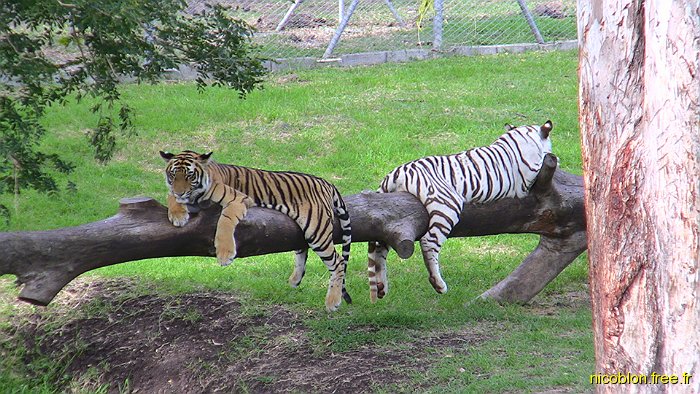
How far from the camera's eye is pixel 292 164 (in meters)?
11.4

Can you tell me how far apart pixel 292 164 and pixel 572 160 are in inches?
139

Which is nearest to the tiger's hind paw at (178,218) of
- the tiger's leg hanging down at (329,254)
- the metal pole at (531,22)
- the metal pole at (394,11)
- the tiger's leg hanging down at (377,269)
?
the tiger's leg hanging down at (329,254)

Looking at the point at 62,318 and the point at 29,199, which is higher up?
the point at 29,199

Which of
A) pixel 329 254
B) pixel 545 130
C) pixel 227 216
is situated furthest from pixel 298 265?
pixel 545 130

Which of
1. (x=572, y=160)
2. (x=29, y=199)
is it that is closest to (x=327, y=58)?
(x=572, y=160)

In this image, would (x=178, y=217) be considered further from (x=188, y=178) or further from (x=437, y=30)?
(x=437, y=30)

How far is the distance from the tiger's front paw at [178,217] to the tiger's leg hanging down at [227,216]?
0.72 ft

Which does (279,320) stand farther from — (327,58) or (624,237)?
(327,58)

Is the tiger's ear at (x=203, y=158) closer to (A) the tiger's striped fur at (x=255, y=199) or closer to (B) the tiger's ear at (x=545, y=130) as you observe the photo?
(A) the tiger's striped fur at (x=255, y=199)

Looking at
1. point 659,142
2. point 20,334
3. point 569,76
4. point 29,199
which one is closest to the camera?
point 659,142

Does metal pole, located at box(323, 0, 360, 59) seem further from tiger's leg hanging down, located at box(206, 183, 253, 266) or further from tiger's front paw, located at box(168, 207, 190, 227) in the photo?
tiger's front paw, located at box(168, 207, 190, 227)

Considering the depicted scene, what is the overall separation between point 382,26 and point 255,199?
10.0 metres

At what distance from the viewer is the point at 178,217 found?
586 cm

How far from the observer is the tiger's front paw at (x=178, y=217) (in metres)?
5.86
